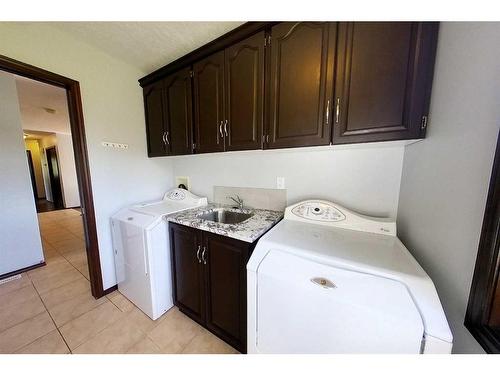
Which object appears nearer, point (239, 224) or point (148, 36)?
point (239, 224)

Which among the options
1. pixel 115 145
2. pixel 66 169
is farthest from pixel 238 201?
pixel 66 169

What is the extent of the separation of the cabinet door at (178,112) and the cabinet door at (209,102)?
99 millimetres

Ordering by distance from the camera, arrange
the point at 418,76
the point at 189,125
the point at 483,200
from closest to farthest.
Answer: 1. the point at 483,200
2. the point at 418,76
3. the point at 189,125

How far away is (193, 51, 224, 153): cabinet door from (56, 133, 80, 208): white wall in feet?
19.9

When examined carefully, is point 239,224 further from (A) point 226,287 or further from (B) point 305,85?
(B) point 305,85

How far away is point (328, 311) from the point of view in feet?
2.38

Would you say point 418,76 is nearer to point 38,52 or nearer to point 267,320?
point 267,320

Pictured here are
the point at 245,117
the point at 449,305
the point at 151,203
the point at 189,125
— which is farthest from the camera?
the point at 151,203

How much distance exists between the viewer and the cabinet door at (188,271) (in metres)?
1.35

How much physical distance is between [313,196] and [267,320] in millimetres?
915

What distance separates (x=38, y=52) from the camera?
1327 mm

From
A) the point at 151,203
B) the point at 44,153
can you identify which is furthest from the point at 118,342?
the point at 44,153

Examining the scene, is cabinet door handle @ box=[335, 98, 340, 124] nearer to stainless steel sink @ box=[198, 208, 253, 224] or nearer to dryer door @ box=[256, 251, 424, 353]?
dryer door @ box=[256, 251, 424, 353]

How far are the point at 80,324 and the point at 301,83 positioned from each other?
8.20 ft
